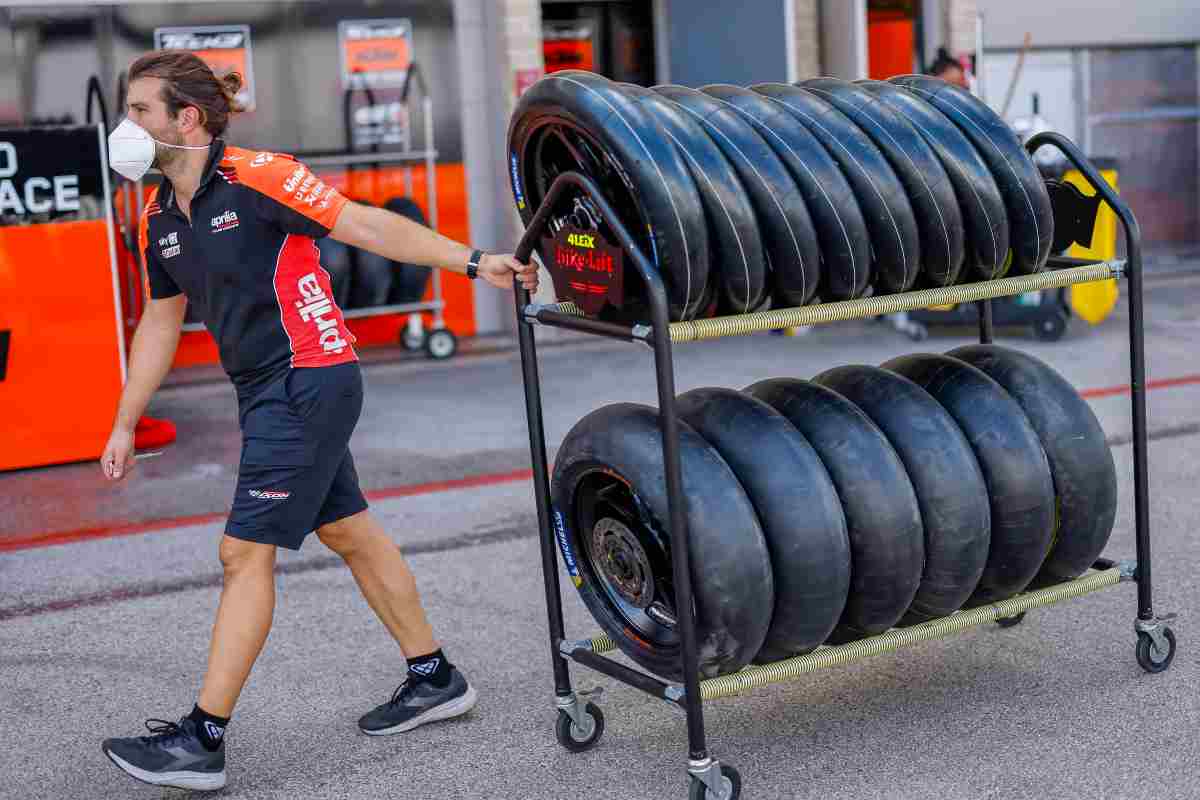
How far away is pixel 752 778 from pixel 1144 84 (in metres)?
13.3

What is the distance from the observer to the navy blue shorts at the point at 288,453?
3879 millimetres

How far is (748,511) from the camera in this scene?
3621 mm

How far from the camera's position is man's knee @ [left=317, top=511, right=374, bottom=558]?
13.8ft

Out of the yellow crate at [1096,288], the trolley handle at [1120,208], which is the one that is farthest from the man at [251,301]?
the yellow crate at [1096,288]

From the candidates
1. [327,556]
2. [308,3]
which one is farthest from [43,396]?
[308,3]

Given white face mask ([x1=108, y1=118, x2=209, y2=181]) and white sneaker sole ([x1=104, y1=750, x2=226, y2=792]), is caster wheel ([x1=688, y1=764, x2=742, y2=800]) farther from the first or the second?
white face mask ([x1=108, y1=118, x2=209, y2=181])

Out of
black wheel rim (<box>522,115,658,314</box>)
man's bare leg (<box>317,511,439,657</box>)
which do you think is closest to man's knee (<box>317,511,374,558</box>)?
man's bare leg (<box>317,511,439,657</box>)

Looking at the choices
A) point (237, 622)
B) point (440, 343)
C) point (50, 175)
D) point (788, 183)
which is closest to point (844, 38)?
point (440, 343)

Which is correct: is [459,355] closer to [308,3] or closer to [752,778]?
[308,3]

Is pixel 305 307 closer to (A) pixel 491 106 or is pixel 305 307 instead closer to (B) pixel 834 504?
(B) pixel 834 504

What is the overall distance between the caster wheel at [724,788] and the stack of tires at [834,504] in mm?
241

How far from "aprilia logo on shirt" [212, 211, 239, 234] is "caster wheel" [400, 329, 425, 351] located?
7.39 meters

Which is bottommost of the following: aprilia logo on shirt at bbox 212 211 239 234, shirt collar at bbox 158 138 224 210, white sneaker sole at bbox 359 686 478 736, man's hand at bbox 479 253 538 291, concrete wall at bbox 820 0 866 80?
white sneaker sole at bbox 359 686 478 736

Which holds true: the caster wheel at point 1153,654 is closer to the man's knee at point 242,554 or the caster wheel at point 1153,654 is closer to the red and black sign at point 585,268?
the red and black sign at point 585,268
